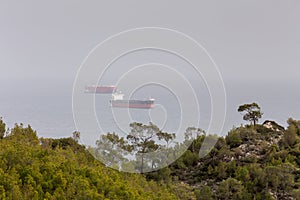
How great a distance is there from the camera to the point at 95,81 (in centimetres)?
1598

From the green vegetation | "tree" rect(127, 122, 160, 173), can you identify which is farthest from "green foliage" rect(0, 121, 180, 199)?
"tree" rect(127, 122, 160, 173)

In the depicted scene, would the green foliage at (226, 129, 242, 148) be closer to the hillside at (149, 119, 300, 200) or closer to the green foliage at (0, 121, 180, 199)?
the hillside at (149, 119, 300, 200)

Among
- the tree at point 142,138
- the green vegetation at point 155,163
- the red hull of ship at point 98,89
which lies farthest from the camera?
the tree at point 142,138

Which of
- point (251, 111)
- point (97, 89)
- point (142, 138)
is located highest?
point (251, 111)

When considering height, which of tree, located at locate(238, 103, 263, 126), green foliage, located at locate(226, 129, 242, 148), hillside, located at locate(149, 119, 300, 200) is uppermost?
tree, located at locate(238, 103, 263, 126)

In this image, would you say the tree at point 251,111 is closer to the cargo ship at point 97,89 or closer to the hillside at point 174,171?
the hillside at point 174,171

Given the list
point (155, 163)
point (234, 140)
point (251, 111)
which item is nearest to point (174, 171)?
point (155, 163)

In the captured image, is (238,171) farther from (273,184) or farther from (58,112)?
(58,112)

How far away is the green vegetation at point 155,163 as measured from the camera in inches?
504

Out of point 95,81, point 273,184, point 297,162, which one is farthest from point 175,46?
point 297,162

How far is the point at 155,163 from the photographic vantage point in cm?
1997

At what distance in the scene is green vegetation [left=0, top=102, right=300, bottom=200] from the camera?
42.0 feet

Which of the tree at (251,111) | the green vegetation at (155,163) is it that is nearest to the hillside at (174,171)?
the green vegetation at (155,163)

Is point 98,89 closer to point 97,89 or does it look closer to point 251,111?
point 97,89
